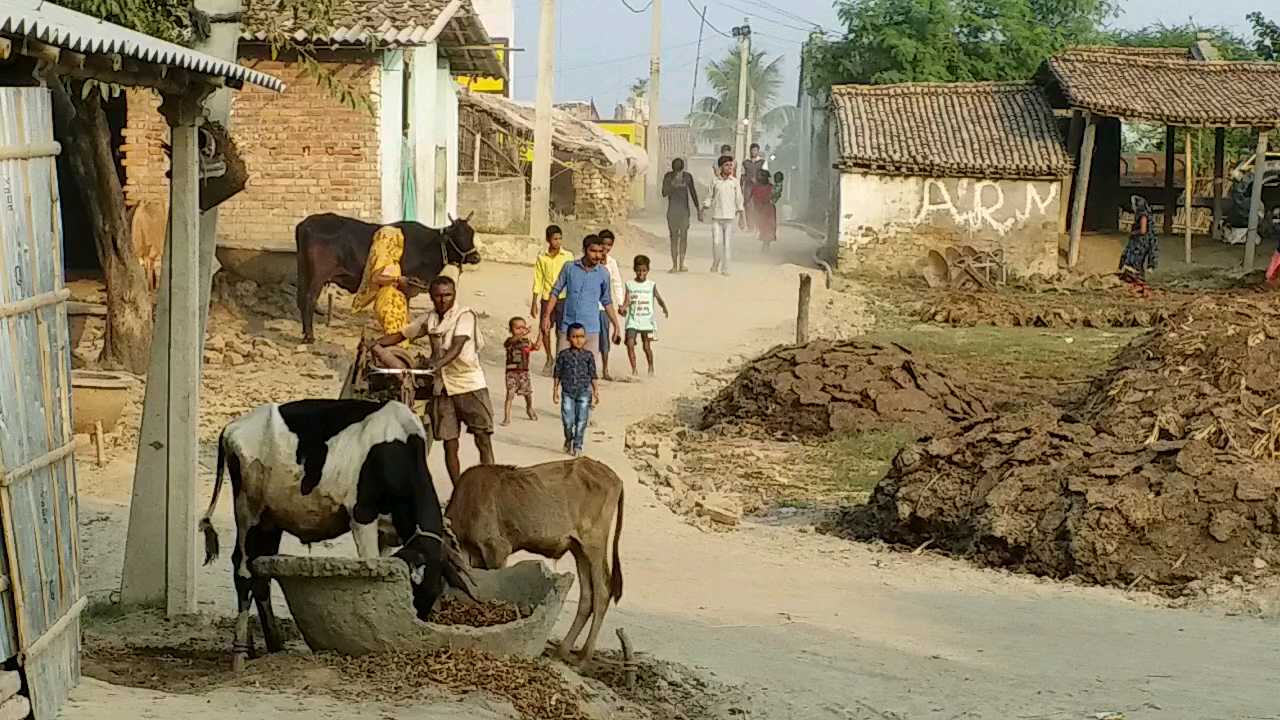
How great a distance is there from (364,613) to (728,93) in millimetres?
84630

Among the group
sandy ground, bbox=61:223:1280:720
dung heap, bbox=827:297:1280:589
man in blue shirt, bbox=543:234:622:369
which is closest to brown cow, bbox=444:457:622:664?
sandy ground, bbox=61:223:1280:720

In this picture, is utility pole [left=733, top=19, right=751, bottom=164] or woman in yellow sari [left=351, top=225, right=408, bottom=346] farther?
utility pole [left=733, top=19, right=751, bottom=164]

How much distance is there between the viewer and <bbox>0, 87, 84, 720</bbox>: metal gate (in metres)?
5.22

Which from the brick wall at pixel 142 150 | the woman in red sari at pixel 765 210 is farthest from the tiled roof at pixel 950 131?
the brick wall at pixel 142 150

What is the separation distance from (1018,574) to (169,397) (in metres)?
5.25

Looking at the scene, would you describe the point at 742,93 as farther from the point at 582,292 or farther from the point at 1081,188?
the point at 582,292

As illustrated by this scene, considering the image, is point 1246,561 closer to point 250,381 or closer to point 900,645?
point 900,645

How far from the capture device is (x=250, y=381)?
604 inches

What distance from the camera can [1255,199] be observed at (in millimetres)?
29516

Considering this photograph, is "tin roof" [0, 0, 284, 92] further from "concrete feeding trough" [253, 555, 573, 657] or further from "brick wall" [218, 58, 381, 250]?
"brick wall" [218, 58, 381, 250]

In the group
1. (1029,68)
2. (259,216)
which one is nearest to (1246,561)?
(259,216)

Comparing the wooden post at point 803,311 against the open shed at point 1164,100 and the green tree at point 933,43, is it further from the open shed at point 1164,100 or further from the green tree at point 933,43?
the green tree at point 933,43

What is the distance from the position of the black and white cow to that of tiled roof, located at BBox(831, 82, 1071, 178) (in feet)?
77.3

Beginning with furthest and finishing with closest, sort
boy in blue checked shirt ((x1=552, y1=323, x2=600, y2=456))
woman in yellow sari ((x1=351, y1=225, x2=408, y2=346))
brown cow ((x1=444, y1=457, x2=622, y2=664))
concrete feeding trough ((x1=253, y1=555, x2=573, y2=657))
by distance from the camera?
woman in yellow sari ((x1=351, y1=225, x2=408, y2=346)) < boy in blue checked shirt ((x1=552, y1=323, x2=600, y2=456)) < brown cow ((x1=444, y1=457, x2=622, y2=664)) < concrete feeding trough ((x1=253, y1=555, x2=573, y2=657))
